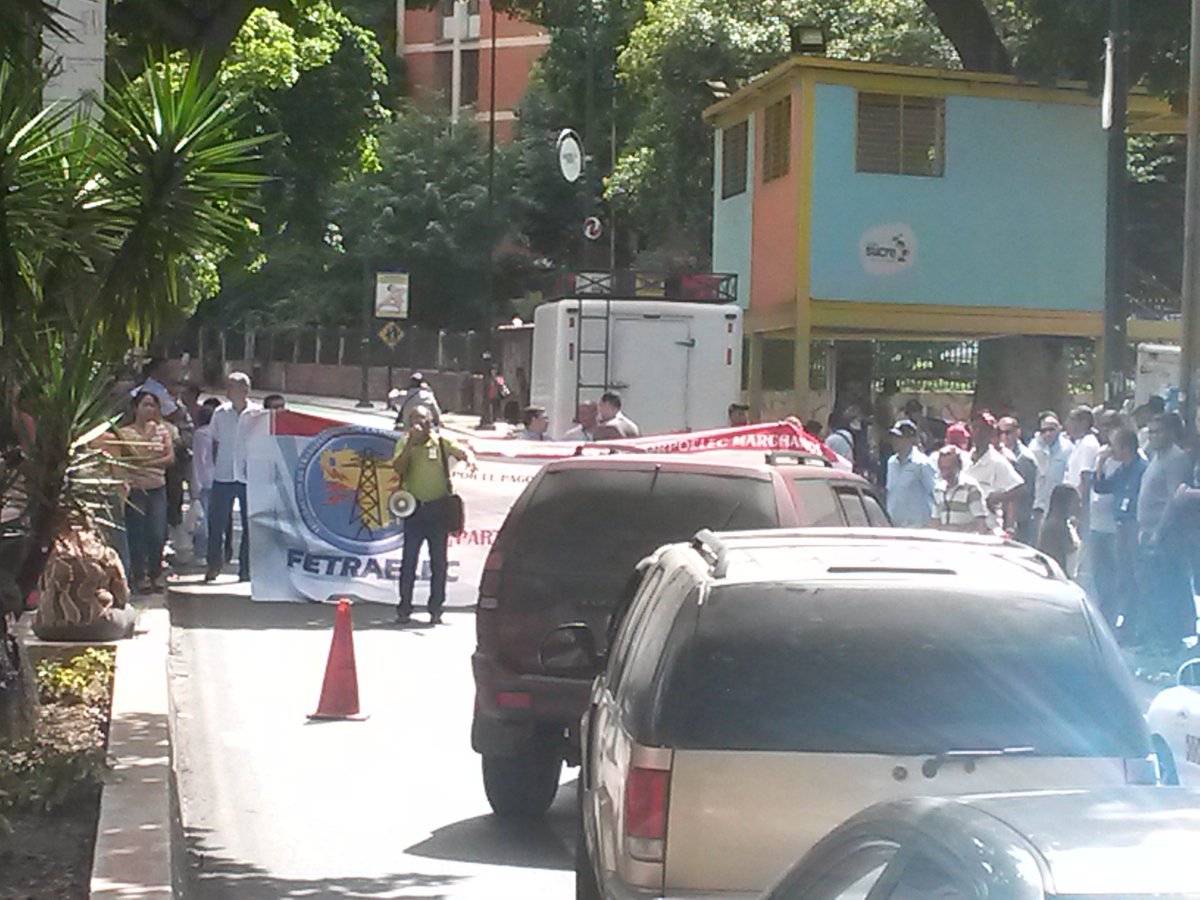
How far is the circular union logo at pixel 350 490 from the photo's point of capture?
19047 millimetres

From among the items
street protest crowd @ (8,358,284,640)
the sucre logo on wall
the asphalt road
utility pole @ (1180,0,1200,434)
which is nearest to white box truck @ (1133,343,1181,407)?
the sucre logo on wall

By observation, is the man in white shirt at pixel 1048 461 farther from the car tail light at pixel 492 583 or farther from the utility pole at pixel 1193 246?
the car tail light at pixel 492 583

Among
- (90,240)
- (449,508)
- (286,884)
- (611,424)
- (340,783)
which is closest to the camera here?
(286,884)

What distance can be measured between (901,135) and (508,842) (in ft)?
77.6

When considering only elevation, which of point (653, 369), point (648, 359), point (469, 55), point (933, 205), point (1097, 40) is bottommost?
point (653, 369)

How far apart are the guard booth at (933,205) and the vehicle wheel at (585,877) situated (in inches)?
947

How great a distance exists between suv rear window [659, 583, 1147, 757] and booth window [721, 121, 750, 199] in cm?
2974

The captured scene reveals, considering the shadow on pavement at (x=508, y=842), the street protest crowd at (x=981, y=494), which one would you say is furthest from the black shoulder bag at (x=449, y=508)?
the shadow on pavement at (x=508, y=842)

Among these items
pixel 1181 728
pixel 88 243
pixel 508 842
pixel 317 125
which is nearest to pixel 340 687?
pixel 508 842

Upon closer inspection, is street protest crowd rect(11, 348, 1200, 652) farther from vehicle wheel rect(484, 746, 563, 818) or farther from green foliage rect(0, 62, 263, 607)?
vehicle wheel rect(484, 746, 563, 818)

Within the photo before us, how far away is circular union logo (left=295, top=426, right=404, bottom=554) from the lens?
1905cm

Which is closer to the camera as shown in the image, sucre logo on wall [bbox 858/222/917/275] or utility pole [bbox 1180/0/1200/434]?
utility pole [bbox 1180/0/1200/434]

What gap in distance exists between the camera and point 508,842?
963 centimetres

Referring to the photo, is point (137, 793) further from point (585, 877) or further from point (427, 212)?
point (427, 212)
